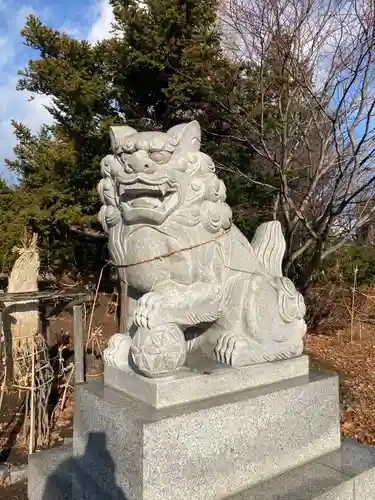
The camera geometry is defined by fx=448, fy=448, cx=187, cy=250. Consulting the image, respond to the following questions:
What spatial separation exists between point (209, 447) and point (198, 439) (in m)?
0.08

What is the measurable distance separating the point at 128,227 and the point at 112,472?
3.85 ft

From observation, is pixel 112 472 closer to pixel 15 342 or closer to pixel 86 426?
pixel 86 426

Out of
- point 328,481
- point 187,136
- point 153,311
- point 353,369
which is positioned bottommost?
point 353,369

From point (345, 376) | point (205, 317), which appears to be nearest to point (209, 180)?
point (205, 317)

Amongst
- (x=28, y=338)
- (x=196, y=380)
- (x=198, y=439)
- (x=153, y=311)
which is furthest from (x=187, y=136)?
(x=28, y=338)

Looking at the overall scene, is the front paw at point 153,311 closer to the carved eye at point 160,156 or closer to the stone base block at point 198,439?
the stone base block at point 198,439

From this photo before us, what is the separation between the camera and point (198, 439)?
80.0 inches

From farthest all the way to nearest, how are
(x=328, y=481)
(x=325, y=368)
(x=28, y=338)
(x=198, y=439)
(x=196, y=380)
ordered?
(x=325, y=368) < (x=28, y=338) < (x=328, y=481) < (x=196, y=380) < (x=198, y=439)

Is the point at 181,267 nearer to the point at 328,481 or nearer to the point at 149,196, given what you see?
the point at 149,196

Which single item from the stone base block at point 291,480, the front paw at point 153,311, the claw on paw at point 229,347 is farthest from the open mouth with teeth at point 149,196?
the stone base block at point 291,480

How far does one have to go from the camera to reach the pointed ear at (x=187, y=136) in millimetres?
2355

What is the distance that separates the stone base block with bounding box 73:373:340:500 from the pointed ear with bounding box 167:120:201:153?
1296 millimetres

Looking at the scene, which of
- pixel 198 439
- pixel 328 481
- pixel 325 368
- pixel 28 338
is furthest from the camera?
pixel 325 368

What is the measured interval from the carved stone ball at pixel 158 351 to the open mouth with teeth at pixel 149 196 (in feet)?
1.98
